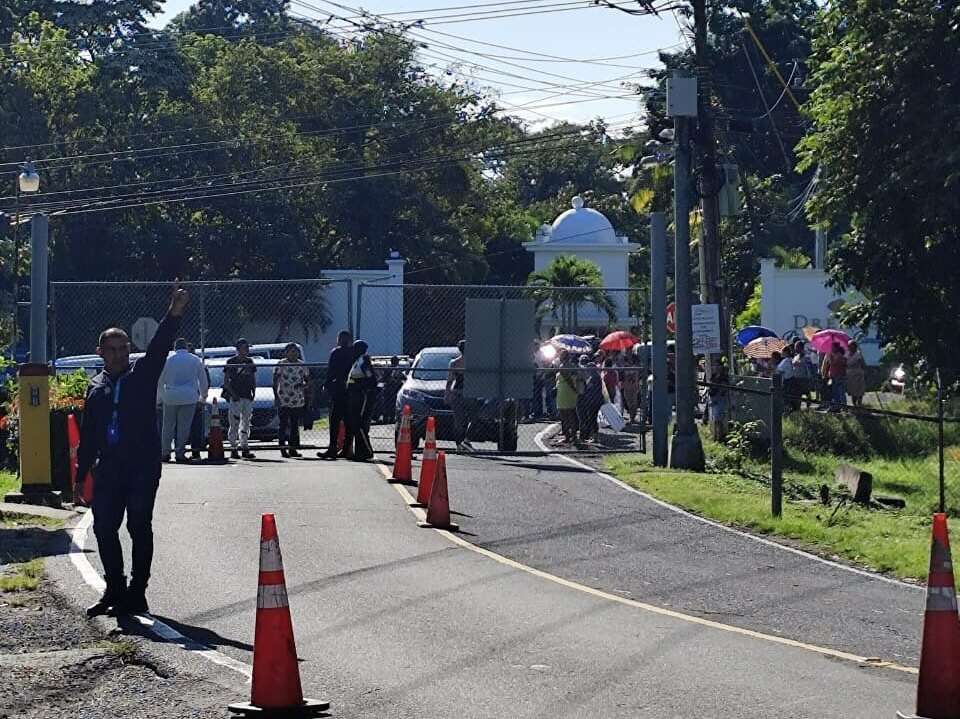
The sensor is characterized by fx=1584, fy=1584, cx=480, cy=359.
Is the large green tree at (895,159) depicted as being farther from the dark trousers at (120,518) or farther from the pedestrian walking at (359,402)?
the dark trousers at (120,518)

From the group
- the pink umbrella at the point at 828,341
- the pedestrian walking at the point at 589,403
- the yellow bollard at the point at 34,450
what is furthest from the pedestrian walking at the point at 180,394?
the pink umbrella at the point at 828,341

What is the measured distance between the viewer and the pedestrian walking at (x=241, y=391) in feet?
74.6

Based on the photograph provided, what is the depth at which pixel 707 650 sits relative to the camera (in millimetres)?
9070

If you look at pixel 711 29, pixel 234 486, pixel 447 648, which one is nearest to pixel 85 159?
pixel 711 29

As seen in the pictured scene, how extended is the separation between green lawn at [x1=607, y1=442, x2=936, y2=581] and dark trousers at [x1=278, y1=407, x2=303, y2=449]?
456cm

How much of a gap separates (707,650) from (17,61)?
50552 millimetres

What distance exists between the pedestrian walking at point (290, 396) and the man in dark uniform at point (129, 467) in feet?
41.0

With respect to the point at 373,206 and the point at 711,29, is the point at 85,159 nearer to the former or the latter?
the point at 373,206

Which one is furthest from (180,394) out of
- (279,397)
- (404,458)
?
(404,458)

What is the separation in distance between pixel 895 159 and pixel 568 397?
20.3 feet

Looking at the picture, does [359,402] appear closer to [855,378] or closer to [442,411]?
[442,411]

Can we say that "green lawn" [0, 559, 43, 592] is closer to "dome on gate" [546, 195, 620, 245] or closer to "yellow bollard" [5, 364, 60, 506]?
"yellow bollard" [5, 364, 60, 506]

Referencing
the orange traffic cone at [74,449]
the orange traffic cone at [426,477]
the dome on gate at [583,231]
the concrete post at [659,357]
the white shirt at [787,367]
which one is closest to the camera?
the orange traffic cone at [74,449]

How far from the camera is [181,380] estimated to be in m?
21.4
